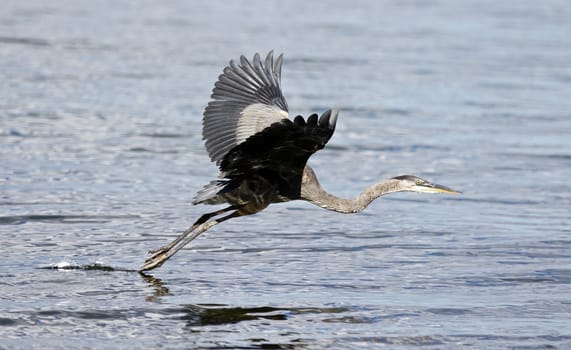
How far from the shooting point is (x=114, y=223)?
9.75m

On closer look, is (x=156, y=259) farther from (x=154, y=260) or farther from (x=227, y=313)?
(x=227, y=313)

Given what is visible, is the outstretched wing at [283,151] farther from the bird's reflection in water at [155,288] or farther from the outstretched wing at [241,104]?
the bird's reflection in water at [155,288]

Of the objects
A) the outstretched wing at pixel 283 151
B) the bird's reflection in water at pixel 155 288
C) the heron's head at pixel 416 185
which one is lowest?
the bird's reflection in water at pixel 155 288

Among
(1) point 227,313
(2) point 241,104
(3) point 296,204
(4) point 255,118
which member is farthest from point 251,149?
(3) point 296,204

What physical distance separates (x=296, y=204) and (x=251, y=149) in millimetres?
3607

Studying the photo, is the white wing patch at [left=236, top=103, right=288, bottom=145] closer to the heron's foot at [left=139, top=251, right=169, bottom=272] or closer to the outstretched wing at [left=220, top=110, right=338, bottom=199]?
the outstretched wing at [left=220, top=110, right=338, bottom=199]

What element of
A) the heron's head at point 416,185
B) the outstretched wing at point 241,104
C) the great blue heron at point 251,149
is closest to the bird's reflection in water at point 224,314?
the great blue heron at point 251,149

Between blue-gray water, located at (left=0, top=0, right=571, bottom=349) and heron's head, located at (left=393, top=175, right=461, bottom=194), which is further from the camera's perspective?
heron's head, located at (left=393, top=175, right=461, bottom=194)

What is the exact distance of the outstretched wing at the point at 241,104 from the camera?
7973 millimetres

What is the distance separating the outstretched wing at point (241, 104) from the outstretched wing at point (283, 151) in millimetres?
230

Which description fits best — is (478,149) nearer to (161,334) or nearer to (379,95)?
(379,95)

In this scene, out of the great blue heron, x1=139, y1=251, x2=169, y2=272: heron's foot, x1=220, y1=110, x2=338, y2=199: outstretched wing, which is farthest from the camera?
x1=139, y1=251, x2=169, y2=272: heron's foot

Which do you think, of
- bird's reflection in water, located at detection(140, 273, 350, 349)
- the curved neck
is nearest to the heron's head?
the curved neck

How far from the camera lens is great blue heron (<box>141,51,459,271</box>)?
7.58 m
